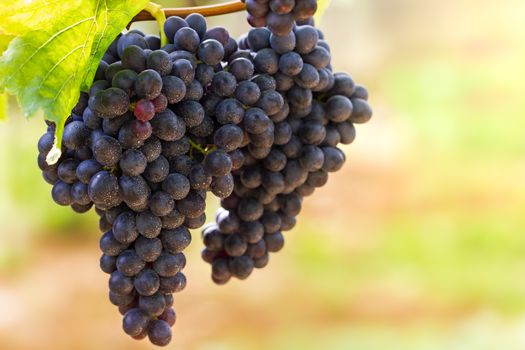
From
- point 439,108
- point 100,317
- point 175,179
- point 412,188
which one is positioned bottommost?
point 175,179

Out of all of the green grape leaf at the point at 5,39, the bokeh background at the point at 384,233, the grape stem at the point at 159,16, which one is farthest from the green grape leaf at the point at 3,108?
the bokeh background at the point at 384,233

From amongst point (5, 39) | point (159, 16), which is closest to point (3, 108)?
point (5, 39)

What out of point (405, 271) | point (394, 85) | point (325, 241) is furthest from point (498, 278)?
point (394, 85)

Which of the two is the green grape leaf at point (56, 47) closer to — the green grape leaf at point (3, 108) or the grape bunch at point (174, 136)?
the grape bunch at point (174, 136)

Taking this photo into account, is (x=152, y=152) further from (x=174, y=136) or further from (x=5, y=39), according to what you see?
(x=5, y=39)

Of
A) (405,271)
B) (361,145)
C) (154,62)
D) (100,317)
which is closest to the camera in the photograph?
(154,62)

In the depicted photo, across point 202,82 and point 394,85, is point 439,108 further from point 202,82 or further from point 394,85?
point 202,82

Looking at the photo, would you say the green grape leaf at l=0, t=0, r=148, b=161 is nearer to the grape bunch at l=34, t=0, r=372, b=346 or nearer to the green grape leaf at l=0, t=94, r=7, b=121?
the grape bunch at l=34, t=0, r=372, b=346
